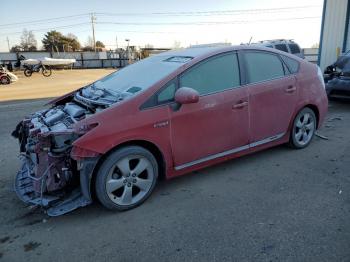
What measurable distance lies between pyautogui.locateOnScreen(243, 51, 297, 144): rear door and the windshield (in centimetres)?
108

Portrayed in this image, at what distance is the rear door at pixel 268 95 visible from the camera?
4.23 meters

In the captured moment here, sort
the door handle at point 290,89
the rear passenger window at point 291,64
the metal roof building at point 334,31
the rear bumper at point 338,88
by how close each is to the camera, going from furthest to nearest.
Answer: the metal roof building at point 334,31, the rear bumper at point 338,88, the rear passenger window at point 291,64, the door handle at point 290,89

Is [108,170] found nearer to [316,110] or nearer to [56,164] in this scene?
[56,164]

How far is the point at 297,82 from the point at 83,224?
3413mm

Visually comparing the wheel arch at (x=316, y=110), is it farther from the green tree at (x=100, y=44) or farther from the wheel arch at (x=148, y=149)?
the green tree at (x=100, y=44)

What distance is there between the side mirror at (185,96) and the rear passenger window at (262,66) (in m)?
1.03

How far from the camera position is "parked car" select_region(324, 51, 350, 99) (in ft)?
25.4

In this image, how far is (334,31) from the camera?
1195 cm

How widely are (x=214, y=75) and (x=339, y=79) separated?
17.4 feet

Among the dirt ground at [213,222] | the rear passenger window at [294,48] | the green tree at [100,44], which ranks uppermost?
the rear passenger window at [294,48]

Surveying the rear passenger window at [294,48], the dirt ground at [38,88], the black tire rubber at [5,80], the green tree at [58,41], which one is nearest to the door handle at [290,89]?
the dirt ground at [38,88]

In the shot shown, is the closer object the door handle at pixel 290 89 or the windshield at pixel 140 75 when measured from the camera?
the windshield at pixel 140 75

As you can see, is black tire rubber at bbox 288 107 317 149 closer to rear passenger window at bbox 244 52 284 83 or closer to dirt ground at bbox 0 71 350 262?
dirt ground at bbox 0 71 350 262

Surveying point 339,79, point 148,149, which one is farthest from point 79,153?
point 339,79
